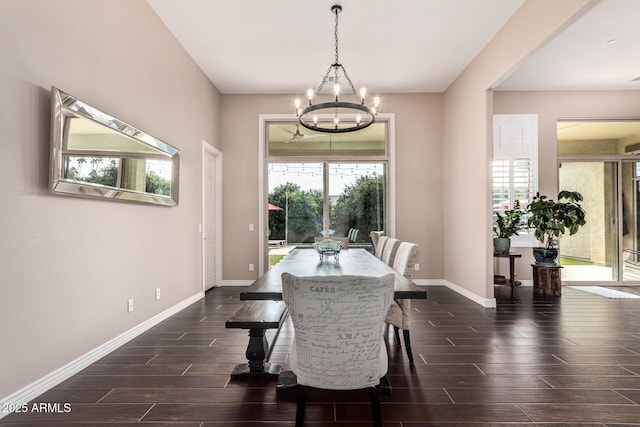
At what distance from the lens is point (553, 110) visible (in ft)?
17.4

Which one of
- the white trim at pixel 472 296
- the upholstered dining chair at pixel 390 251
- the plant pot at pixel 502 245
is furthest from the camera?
the plant pot at pixel 502 245

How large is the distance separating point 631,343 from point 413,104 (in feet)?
13.3

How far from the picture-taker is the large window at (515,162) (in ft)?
16.8

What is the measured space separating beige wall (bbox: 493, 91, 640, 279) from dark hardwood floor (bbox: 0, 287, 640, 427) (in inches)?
97.4

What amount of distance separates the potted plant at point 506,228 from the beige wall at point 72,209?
429cm

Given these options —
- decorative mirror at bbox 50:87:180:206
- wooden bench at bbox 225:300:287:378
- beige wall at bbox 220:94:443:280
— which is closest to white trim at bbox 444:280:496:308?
beige wall at bbox 220:94:443:280

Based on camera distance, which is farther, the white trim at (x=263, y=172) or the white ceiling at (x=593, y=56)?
the white trim at (x=263, y=172)

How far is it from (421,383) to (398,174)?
3.75 metres

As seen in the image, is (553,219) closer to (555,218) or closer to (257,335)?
(555,218)

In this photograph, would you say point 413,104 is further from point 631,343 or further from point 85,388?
point 85,388

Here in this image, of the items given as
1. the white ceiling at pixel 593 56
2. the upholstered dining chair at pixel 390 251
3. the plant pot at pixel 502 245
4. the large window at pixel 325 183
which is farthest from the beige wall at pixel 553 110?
the upholstered dining chair at pixel 390 251

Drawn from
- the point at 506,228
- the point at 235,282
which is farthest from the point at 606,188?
the point at 235,282

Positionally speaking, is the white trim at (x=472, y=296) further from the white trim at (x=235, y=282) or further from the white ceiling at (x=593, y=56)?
the white trim at (x=235, y=282)

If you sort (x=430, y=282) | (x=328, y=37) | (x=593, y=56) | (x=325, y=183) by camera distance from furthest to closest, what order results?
1. (x=325, y=183)
2. (x=430, y=282)
3. (x=593, y=56)
4. (x=328, y=37)
